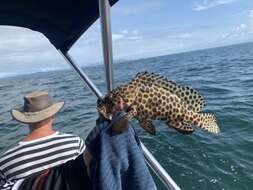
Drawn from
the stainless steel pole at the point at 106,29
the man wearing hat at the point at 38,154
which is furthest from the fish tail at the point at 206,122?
the man wearing hat at the point at 38,154

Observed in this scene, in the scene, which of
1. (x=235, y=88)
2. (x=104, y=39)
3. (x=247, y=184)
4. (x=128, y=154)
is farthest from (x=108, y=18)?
(x=235, y=88)

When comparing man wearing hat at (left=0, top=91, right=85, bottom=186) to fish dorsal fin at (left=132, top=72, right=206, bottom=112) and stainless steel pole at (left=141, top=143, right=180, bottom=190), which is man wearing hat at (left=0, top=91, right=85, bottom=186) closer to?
stainless steel pole at (left=141, top=143, right=180, bottom=190)

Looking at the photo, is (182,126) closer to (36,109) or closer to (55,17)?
(36,109)

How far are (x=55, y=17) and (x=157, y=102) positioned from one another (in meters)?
2.25

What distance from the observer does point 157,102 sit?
5.53ft

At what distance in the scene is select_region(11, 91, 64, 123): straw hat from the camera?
2.91m

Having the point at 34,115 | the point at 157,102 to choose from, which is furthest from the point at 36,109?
the point at 157,102

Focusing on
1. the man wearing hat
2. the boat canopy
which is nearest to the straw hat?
the man wearing hat

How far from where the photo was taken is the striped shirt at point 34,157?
2.69 metres

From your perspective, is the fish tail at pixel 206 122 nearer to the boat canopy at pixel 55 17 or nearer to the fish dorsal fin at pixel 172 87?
the fish dorsal fin at pixel 172 87

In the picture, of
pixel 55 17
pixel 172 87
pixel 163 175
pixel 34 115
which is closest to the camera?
pixel 172 87

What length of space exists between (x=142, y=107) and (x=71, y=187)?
569 millimetres

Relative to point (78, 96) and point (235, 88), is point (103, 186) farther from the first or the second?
point (78, 96)

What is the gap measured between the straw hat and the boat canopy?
792 mm
